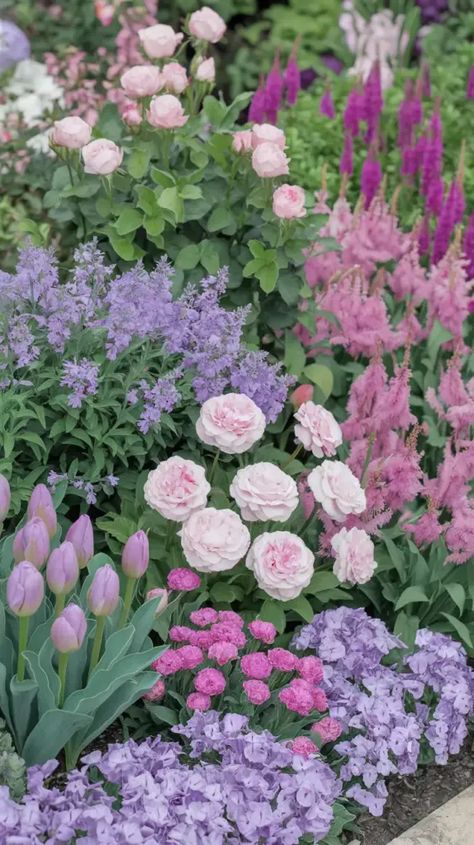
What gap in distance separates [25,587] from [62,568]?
100 mm

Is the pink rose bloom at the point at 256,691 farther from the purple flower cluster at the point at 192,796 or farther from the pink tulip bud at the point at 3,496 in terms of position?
the pink tulip bud at the point at 3,496

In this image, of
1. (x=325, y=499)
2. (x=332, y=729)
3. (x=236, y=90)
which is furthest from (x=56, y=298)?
(x=236, y=90)

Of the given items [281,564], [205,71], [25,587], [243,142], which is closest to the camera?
[25,587]

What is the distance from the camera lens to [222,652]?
98.3 inches

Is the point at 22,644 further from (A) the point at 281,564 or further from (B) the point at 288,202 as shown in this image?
(B) the point at 288,202

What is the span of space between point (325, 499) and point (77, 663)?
736 mm

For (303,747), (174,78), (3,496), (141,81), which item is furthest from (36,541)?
(174,78)

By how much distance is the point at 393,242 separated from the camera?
3.97m

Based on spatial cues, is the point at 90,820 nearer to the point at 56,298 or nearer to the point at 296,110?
the point at 56,298

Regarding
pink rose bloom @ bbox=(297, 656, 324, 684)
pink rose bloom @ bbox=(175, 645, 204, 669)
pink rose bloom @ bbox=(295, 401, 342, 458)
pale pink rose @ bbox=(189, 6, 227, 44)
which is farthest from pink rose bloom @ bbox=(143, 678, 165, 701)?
pale pink rose @ bbox=(189, 6, 227, 44)

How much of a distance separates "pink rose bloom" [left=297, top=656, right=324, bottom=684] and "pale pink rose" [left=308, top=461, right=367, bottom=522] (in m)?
0.38

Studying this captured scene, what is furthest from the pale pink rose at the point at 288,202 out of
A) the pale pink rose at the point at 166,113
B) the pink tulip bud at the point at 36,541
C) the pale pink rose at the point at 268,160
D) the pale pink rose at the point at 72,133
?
the pink tulip bud at the point at 36,541

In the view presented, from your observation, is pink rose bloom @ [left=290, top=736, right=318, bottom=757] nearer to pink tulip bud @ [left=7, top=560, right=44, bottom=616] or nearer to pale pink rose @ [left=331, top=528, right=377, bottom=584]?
pale pink rose @ [left=331, top=528, right=377, bottom=584]

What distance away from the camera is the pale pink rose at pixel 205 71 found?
3.45 metres
